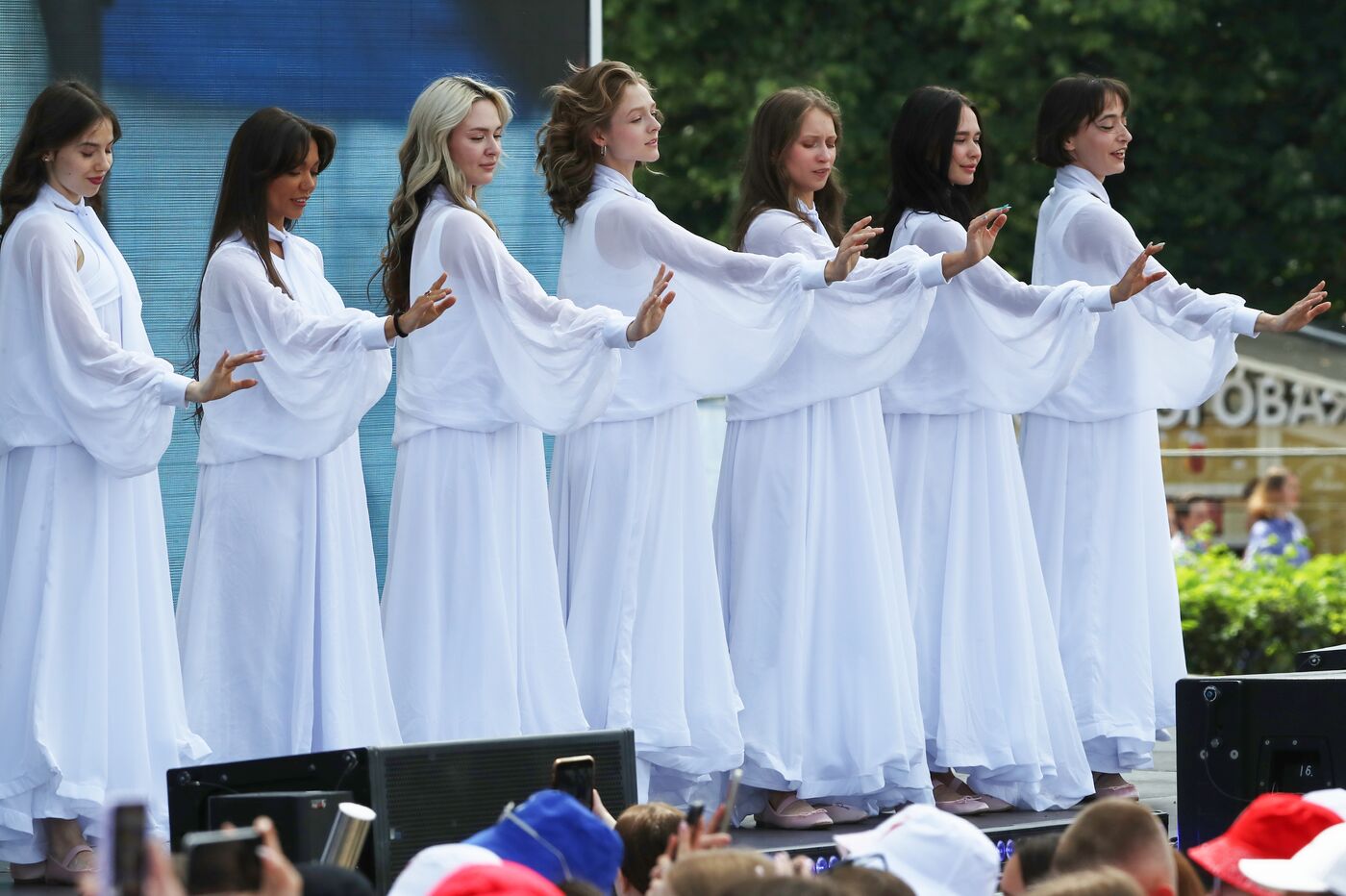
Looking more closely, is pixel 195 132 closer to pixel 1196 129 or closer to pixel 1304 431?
pixel 1304 431

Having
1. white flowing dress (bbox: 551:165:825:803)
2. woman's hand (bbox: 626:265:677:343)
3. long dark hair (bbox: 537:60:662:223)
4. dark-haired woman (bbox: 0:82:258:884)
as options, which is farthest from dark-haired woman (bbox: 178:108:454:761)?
long dark hair (bbox: 537:60:662:223)

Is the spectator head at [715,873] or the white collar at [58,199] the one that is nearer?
the spectator head at [715,873]

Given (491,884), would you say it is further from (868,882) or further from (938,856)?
(938,856)

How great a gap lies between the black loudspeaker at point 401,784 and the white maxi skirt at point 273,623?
1.24 m

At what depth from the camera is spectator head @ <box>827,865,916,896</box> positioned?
4125 mm

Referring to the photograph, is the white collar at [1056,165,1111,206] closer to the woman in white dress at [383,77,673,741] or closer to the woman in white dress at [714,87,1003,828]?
the woman in white dress at [714,87,1003,828]

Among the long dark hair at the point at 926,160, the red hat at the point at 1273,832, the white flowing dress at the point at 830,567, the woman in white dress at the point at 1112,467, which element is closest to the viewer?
the red hat at the point at 1273,832

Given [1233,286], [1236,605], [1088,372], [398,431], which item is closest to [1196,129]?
[1233,286]

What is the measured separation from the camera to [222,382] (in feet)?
21.3

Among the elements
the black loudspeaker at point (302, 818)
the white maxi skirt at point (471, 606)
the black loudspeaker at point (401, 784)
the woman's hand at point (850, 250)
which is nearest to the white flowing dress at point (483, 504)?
the white maxi skirt at point (471, 606)

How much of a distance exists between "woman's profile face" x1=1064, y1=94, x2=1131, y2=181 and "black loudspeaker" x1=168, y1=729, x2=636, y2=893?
3694 mm

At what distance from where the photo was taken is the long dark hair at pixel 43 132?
6.82 meters

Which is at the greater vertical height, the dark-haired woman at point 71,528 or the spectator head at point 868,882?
the dark-haired woman at point 71,528

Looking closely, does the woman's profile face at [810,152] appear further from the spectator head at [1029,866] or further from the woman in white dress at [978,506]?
the spectator head at [1029,866]
